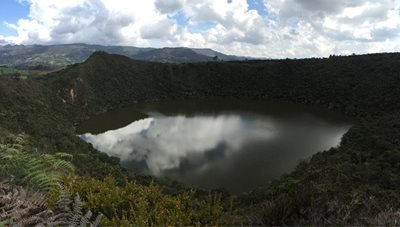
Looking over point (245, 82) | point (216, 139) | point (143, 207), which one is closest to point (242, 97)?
point (245, 82)

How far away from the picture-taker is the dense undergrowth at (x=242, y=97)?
514cm

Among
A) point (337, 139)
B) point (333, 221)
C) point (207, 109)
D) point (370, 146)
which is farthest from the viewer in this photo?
point (207, 109)

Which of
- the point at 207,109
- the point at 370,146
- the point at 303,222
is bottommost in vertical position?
the point at 207,109

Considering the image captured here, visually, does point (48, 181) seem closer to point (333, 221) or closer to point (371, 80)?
point (333, 221)

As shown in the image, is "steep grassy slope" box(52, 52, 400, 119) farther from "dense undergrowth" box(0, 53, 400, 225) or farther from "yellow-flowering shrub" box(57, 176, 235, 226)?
"yellow-flowering shrub" box(57, 176, 235, 226)

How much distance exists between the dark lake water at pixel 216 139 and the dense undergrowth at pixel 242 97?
2916 mm

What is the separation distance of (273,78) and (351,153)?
5126cm

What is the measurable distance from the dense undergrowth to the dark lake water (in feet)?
9.57

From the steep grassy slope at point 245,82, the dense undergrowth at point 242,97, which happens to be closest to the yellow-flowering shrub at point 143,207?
the dense undergrowth at point 242,97

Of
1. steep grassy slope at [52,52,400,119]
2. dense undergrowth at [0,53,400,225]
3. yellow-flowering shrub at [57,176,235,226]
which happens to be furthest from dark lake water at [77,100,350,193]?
yellow-flowering shrub at [57,176,235,226]

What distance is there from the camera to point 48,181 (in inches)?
207

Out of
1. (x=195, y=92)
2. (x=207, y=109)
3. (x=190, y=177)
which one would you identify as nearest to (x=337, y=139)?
(x=190, y=177)

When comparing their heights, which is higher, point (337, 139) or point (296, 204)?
point (296, 204)

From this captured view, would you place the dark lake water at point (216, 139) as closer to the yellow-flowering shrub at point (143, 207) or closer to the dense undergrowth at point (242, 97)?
the dense undergrowth at point (242, 97)
